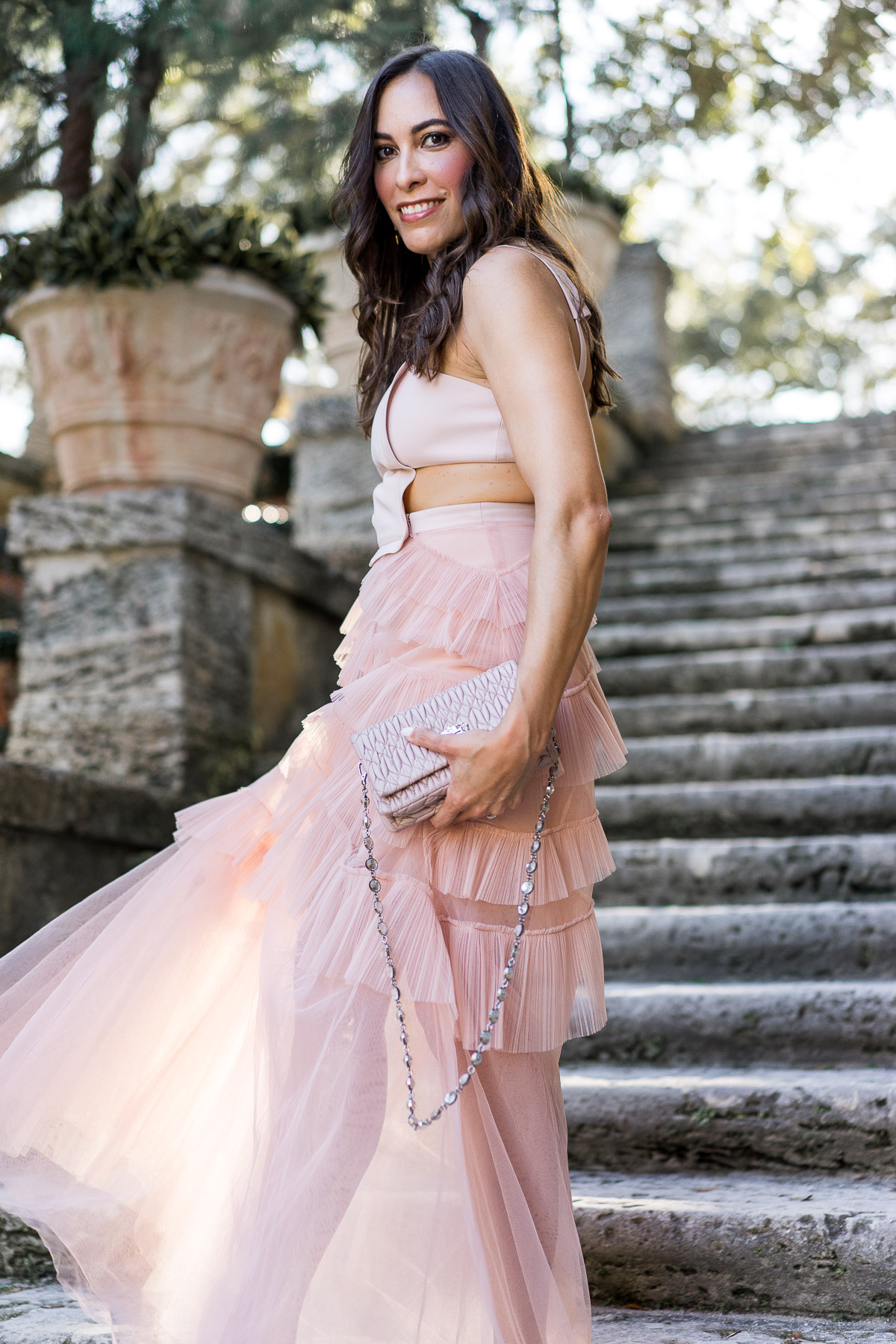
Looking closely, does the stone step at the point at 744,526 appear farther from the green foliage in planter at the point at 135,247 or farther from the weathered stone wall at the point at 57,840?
the weathered stone wall at the point at 57,840

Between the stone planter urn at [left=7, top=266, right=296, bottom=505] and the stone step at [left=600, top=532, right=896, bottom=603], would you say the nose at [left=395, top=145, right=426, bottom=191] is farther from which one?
the stone step at [left=600, top=532, right=896, bottom=603]

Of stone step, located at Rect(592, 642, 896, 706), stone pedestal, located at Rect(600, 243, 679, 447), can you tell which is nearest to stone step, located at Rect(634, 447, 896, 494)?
stone pedestal, located at Rect(600, 243, 679, 447)

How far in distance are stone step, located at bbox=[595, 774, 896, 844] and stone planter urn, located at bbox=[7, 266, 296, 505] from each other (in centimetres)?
167

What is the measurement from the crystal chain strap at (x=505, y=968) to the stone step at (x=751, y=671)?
107 inches

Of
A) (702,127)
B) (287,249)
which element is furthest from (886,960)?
(702,127)

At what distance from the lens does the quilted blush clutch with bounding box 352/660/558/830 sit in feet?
4.71

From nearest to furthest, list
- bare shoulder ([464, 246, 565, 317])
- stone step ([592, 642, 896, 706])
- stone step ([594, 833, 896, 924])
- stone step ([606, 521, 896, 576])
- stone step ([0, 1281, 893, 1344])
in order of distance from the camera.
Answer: bare shoulder ([464, 246, 565, 317]) < stone step ([0, 1281, 893, 1344]) < stone step ([594, 833, 896, 924]) < stone step ([592, 642, 896, 706]) < stone step ([606, 521, 896, 576])

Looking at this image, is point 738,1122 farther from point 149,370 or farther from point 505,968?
point 149,370

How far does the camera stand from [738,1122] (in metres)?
2.32

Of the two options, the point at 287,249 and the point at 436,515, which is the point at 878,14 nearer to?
the point at 287,249

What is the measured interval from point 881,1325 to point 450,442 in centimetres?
145

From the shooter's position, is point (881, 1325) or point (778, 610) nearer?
point (881, 1325)

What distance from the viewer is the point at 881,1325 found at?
74.0 inches

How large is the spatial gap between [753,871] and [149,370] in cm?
235
